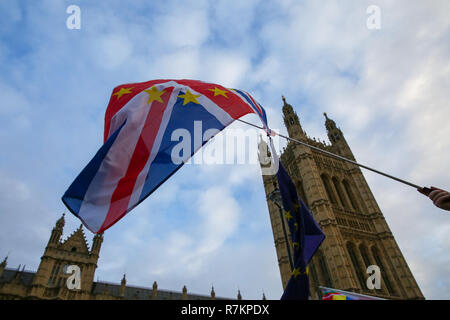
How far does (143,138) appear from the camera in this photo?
6.73 m

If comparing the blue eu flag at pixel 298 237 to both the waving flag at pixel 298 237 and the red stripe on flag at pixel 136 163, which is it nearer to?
the waving flag at pixel 298 237

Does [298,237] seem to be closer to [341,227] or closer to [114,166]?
[114,166]

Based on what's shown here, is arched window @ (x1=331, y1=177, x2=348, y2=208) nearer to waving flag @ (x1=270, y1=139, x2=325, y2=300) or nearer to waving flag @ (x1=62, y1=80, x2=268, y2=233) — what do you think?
waving flag @ (x1=62, y1=80, x2=268, y2=233)

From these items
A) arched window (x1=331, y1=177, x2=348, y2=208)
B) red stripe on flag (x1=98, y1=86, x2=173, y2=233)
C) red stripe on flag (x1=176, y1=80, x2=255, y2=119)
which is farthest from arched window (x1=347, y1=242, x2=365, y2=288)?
red stripe on flag (x1=98, y1=86, x2=173, y2=233)

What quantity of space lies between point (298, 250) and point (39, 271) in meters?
41.1

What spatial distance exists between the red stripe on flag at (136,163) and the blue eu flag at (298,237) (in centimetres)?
329

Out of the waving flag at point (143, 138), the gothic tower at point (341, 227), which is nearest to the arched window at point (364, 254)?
the gothic tower at point (341, 227)

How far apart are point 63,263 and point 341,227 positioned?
3815cm

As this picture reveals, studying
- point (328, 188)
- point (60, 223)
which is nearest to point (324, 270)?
point (328, 188)

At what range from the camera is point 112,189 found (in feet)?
19.5
